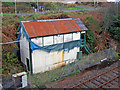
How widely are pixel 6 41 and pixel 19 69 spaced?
3.30m

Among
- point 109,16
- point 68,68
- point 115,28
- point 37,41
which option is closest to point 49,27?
point 37,41

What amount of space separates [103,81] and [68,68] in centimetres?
320

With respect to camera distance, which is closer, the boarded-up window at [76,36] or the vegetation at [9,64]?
the vegetation at [9,64]

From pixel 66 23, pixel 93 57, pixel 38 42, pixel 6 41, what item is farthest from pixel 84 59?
pixel 6 41

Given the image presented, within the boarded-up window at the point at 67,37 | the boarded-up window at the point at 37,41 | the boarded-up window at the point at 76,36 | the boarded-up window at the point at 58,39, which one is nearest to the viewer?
the boarded-up window at the point at 37,41

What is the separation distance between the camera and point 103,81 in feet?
37.2

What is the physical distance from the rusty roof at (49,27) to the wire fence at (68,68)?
3.17 meters

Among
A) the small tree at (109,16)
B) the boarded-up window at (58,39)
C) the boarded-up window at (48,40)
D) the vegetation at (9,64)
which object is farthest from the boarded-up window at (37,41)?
the small tree at (109,16)

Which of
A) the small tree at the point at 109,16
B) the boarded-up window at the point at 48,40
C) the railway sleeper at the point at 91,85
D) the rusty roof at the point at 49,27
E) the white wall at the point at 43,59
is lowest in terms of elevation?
the railway sleeper at the point at 91,85

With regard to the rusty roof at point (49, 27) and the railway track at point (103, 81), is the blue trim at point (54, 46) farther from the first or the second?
the railway track at point (103, 81)

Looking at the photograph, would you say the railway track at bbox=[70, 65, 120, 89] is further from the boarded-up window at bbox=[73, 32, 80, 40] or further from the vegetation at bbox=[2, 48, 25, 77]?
the vegetation at bbox=[2, 48, 25, 77]

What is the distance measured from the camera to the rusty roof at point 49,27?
12016 millimetres

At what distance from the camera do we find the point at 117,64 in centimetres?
1498

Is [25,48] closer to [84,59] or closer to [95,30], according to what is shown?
[84,59]
